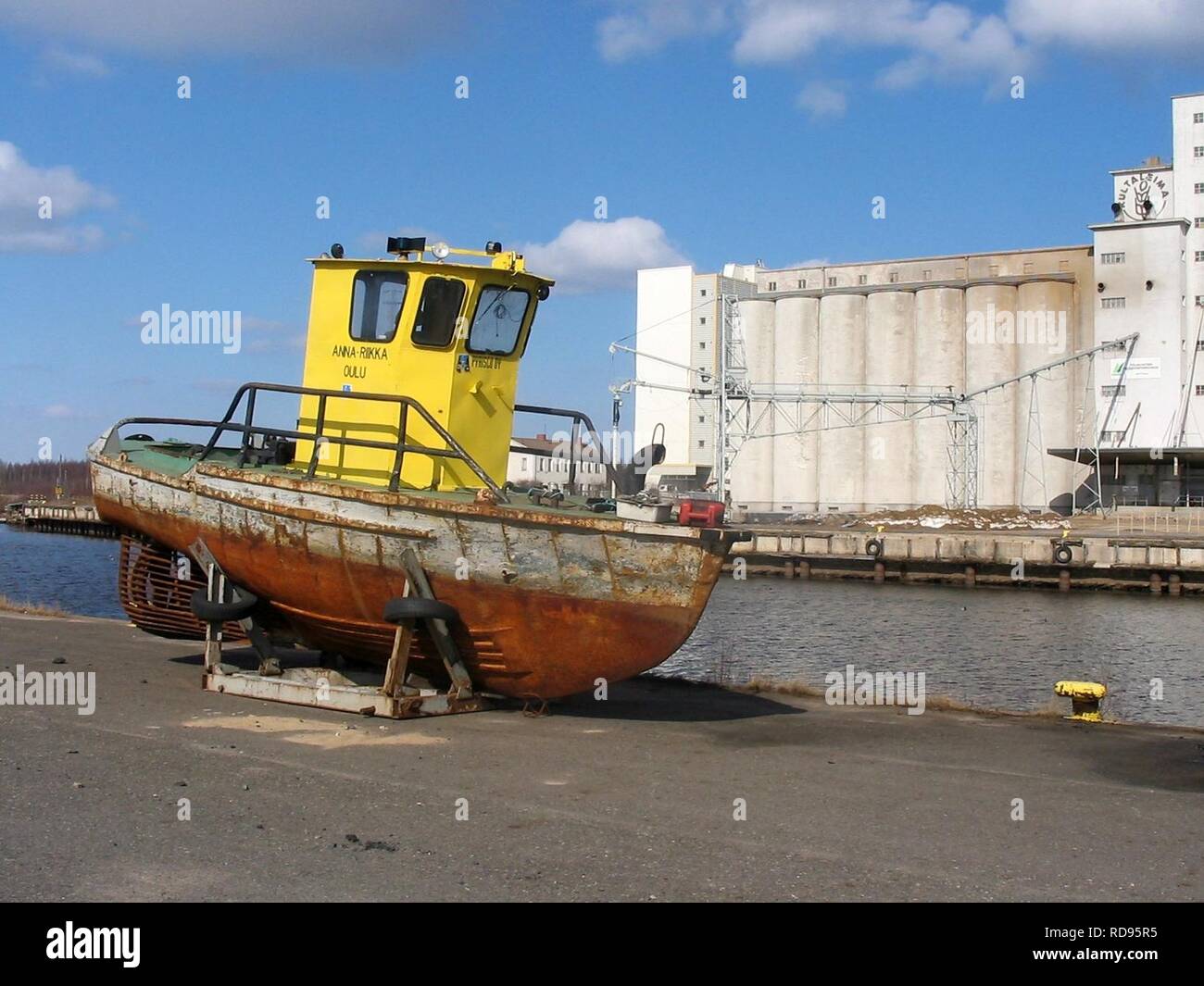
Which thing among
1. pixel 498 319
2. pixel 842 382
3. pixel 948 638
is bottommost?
pixel 948 638

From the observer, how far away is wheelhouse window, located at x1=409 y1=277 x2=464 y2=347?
11.1 m

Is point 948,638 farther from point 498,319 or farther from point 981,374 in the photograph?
point 981,374

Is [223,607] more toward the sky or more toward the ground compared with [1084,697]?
more toward the sky

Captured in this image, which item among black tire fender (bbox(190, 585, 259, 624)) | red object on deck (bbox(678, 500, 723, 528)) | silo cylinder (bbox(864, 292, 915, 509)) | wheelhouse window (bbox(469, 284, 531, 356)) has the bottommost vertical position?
black tire fender (bbox(190, 585, 259, 624))

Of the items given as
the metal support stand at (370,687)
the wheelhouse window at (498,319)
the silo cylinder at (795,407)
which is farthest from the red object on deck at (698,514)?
the silo cylinder at (795,407)

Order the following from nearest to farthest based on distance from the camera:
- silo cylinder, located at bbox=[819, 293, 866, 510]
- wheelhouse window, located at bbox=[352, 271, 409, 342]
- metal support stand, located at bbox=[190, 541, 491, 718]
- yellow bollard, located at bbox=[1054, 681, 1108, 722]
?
metal support stand, located at bbox=[190, 541, 491, 718], wheelhouse window, located at bbox=[352, 271, 409, 342], yellow bollard, located at bbox=[1054, 681, 1108, 722], silo cylinder, located at bbox=[819, 293, 866, 510]

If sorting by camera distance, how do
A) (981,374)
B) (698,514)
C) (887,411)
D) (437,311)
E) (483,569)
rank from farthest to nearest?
1. (887,411)
2. (981,374)
3. (437,311)
4. (483,569)
5. (698,514)

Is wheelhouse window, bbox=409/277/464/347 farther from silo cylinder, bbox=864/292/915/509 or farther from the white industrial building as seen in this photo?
silo cylinder, bbox=864/292/915/509

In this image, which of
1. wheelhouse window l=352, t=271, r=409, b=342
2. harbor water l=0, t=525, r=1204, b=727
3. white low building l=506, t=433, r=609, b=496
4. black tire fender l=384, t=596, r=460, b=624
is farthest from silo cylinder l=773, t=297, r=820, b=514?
black tire fender l=384, t=596, r=460, b=624

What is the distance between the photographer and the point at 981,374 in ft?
222

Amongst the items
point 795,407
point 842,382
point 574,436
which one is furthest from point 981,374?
point 574,436

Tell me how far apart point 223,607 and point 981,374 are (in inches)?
2442

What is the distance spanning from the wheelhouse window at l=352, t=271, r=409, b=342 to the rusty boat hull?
1.49 m
